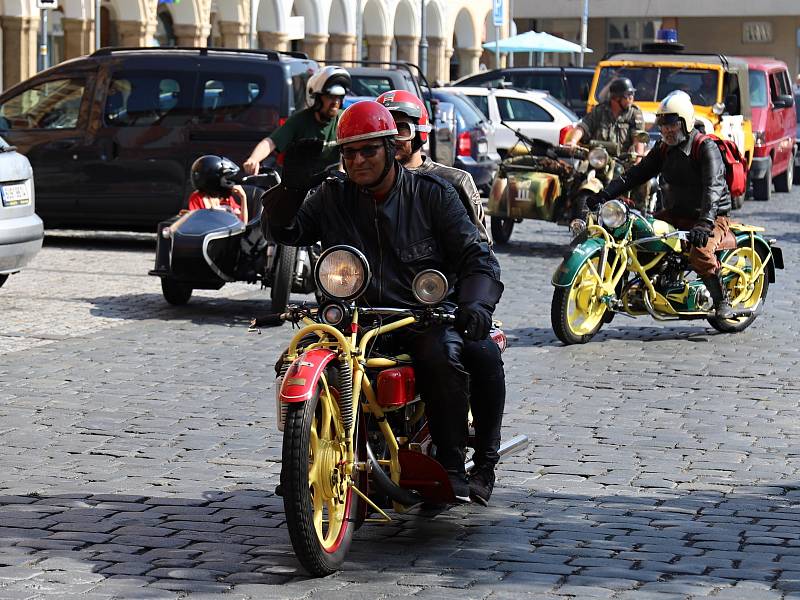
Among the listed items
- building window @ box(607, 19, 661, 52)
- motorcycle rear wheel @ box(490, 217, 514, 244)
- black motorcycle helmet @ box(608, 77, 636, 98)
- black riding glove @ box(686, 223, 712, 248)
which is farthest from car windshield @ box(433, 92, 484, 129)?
building window @ box(607, 19, 661, 52)

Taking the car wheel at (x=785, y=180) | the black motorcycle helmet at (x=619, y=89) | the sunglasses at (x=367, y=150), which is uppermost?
the sunglasses at (x=367, y=150)

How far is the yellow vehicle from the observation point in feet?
76.8

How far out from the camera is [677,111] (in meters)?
11.7

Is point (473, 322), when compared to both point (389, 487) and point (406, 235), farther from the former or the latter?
point (389, 487)

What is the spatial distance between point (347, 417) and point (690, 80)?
18.7 meters

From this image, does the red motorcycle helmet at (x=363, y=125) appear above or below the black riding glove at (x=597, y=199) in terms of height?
above

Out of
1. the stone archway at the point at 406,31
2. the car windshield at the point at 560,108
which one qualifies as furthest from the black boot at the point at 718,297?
the stone archway at the point at 406,31

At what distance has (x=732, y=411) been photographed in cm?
909

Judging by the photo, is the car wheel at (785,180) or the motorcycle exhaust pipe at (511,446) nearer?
the motorcycle exhaust pipe at (511,446)

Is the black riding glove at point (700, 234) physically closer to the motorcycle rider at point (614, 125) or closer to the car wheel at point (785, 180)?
the motorcycle rider at point (614, 125)

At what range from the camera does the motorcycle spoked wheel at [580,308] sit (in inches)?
449

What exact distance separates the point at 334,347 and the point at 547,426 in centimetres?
302

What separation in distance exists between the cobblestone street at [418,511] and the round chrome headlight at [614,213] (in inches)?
32.0

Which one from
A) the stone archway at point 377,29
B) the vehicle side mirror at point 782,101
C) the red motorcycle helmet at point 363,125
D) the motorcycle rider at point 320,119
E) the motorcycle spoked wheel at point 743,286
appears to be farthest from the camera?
the stone archway at point 377,29
